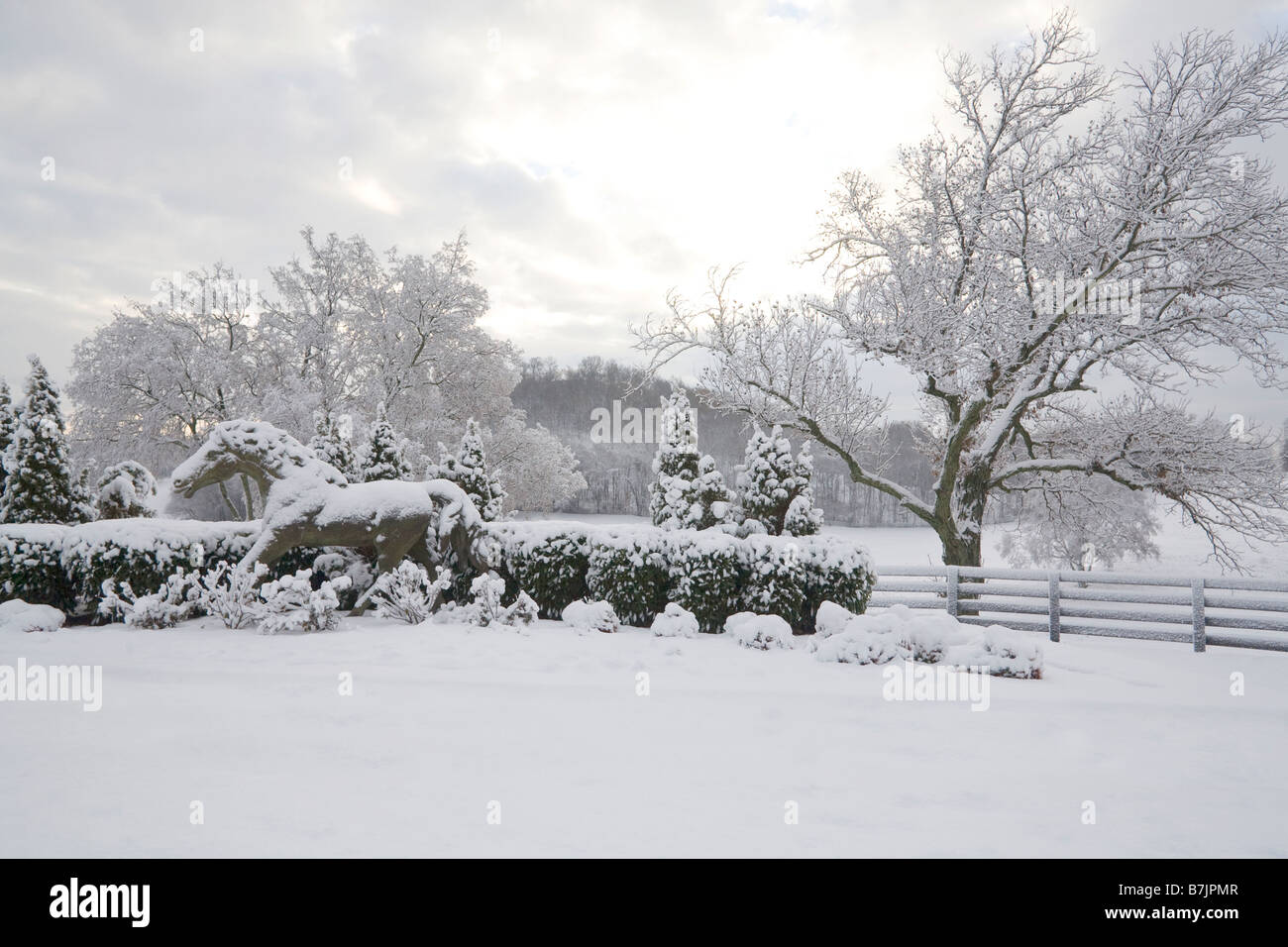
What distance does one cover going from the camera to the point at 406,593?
868cm

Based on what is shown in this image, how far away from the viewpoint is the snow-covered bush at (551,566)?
31.8 feet

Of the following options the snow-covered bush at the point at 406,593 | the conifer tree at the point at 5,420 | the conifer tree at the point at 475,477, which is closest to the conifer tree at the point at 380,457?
the conifer tree at the point at 475,477

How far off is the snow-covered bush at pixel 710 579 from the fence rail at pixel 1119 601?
4.25 meters

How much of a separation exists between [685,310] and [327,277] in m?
17.2

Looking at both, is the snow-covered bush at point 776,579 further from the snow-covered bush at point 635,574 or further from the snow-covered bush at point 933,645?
the snow-covered bush at point 933,645

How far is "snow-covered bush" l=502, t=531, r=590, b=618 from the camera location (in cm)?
970

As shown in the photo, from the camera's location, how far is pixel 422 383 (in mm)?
24531

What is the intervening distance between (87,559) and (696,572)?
8.24 meters

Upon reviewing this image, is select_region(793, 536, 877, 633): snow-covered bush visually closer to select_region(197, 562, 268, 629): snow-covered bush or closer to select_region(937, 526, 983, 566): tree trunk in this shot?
select_region(937, 526, 983, 566): tree trunk

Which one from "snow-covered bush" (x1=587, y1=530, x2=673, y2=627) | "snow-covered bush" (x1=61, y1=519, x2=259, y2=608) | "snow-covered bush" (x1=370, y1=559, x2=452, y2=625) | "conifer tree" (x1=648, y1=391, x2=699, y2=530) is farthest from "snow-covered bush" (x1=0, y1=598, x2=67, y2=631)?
"conifer tree" (x1=648, y1=391, x2=699, y2=530)

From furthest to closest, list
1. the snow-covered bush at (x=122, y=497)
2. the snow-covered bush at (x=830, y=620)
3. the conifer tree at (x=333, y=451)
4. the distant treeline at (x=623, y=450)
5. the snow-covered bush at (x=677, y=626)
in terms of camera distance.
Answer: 1. the distant treeline at (x=623, y=450)
2. the conifer tree at (x=333, y=451)
3. the snow-covered bush at (x=122, y=497)
4. the snow-covered bush at (x=677, y=626)
5. the snow-covered bush at (x=830, y=620)

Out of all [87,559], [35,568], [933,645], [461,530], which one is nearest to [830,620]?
[933,645]

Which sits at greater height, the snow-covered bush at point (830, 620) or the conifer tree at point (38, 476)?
the conifer tree at point (38, 476)

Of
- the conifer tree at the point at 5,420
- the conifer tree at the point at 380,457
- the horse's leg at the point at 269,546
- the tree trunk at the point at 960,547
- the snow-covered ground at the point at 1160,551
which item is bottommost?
the snow-covered ground at the point at 1160,551
